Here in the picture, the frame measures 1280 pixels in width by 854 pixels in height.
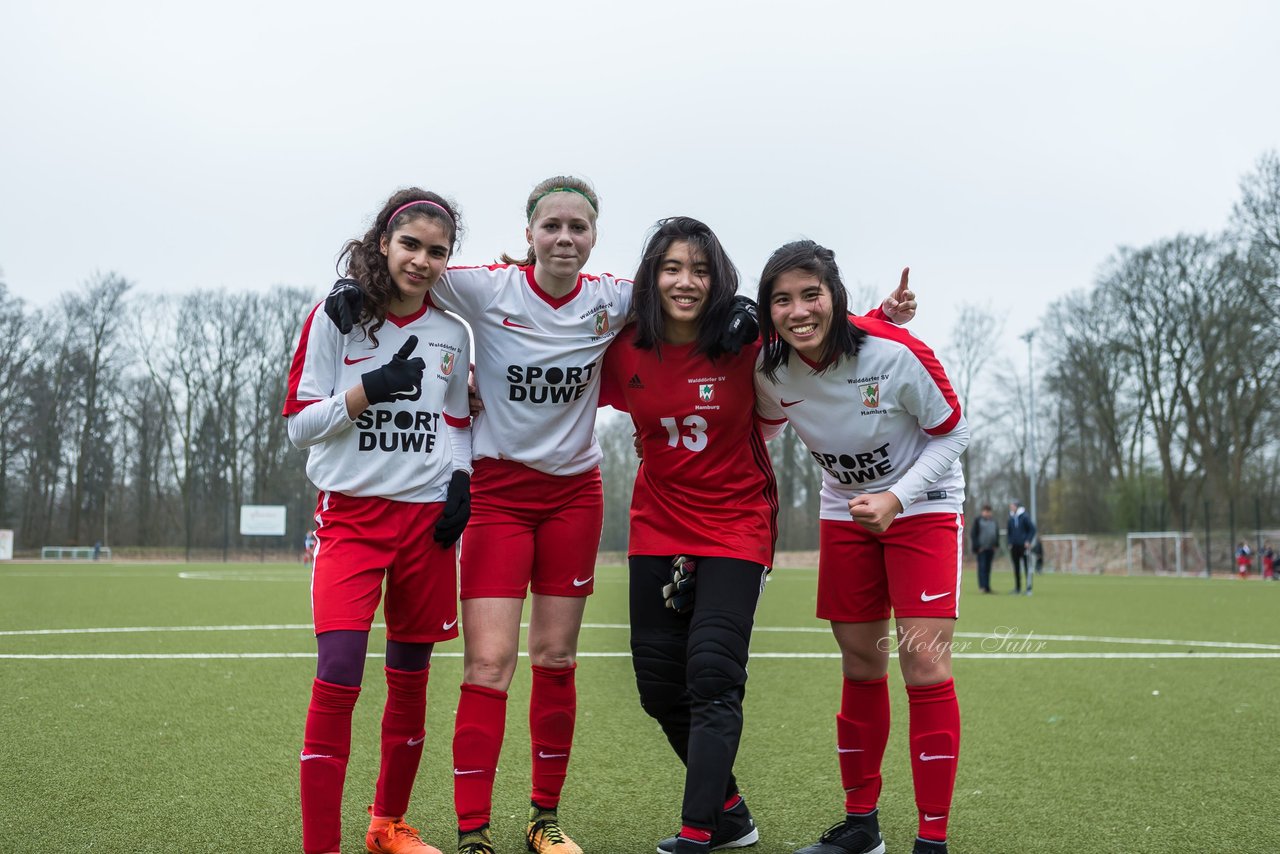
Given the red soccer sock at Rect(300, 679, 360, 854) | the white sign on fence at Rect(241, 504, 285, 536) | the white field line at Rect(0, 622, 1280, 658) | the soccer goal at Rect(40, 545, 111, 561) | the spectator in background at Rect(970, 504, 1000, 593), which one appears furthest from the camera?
the white sign on fence at Rect(241, 504, 285, 536)

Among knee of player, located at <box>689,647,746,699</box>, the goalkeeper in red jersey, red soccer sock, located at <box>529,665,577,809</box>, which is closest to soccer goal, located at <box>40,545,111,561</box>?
red soccer sock, located at <box>529,665,577,809</box>

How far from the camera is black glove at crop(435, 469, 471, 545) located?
3232 millimetres

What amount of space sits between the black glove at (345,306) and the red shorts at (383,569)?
1.80ft

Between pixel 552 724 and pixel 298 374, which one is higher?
pixel 298 374

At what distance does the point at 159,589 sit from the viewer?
1739 centimetres

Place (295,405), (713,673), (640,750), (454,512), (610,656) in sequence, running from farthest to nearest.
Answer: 1. (610,656)
2. (640,750)
3. (454,512)
4. (295,405)
5. (713,673)

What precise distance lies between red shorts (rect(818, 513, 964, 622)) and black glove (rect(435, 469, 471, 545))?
119cm

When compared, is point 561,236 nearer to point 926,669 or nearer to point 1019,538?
point 926,669

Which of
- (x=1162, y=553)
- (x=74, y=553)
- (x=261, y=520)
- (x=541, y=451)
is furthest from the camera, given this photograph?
(x=261, y=520)

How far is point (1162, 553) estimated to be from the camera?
34.9 m

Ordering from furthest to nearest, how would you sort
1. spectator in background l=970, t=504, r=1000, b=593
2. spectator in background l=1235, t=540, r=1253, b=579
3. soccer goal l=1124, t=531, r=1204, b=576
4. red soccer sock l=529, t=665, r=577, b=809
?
soccer goal l=1124, t=531, r=1204, b=576 < spectator in background l=1235, t=540, r=1253, b=579 < spectator in background l=970, t=504, r=1000, b=593 < red soccer sock l=529, t=665, r=577, b=809

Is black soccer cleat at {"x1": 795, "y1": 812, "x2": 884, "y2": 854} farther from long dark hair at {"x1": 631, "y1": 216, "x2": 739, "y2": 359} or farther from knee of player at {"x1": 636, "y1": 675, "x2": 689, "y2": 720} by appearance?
long dark hair at {"x1": 631, "y1": 216, "x2": 739, "y2": 359}

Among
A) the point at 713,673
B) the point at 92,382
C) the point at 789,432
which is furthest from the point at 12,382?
the point at 713,673

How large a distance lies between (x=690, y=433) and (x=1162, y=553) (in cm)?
3658
